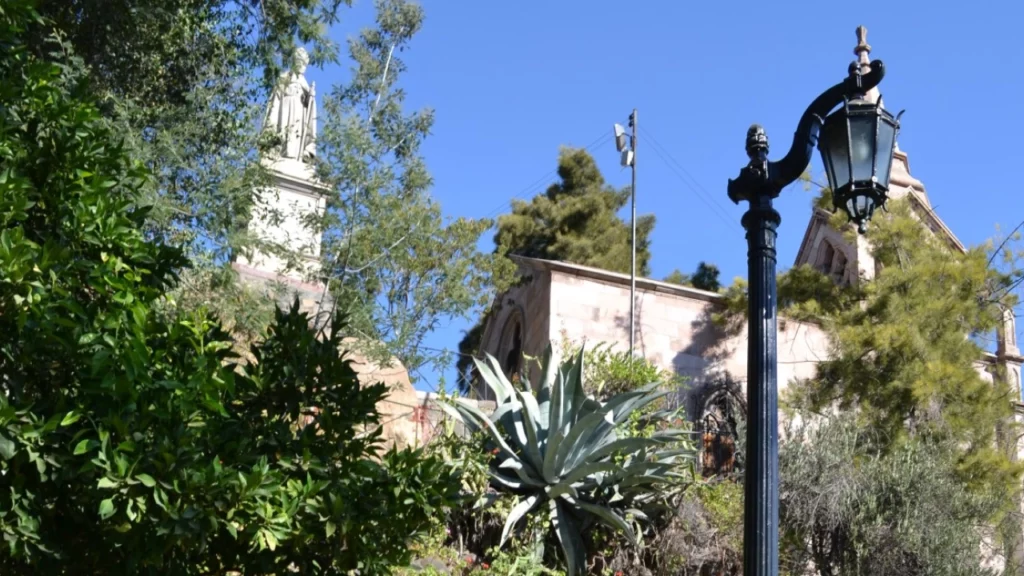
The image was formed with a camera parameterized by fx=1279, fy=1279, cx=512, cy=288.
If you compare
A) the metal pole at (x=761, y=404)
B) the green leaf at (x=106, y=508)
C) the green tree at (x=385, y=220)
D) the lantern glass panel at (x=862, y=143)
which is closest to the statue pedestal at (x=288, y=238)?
the green tree at (x=385, y=220)

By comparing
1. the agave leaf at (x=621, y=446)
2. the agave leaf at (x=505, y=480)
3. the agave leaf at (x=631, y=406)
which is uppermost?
the agave leaf at (x=631, y=406)

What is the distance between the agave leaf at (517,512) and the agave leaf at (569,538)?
18 cm

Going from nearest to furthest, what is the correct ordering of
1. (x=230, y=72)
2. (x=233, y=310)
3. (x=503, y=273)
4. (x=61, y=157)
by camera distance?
(x=61, y=157)
(x=233, y=310)
(x=230, y=72)
(x=503, y=273)

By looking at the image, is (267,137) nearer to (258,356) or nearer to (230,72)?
(230,72)

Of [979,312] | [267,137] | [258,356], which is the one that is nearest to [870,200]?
[258,356]

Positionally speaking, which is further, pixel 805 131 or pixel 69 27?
pixel 69 27

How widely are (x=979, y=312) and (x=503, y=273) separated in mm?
6286

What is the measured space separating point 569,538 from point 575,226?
1674 cm

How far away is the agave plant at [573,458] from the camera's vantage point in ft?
34.9

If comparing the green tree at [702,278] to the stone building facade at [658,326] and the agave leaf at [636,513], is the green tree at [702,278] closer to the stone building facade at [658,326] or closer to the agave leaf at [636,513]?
the stone building facade at [658,326]

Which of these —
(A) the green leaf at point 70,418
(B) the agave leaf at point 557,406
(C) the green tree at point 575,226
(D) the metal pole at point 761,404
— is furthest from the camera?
(C) the green tree at point 575,226

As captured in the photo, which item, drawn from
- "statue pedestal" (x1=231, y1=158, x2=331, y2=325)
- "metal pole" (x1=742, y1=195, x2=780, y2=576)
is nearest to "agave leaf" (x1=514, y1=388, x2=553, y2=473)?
"statue pedestal" (x1=231, y1=158, x2=331, y2=325)

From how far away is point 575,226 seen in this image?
88.1 ft

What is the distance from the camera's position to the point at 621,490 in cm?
1105
